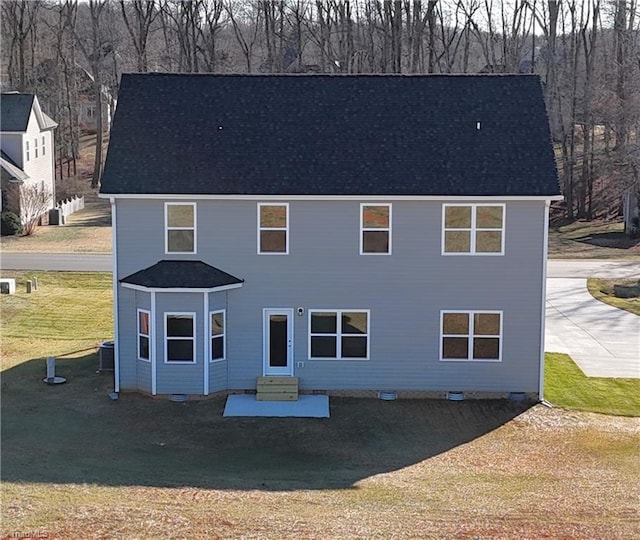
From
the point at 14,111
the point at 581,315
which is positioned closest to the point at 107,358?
the point at 581,315

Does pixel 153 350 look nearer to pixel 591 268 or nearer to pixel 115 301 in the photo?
pixel 115 301

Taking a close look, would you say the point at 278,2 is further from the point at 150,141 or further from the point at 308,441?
the point at 308,441

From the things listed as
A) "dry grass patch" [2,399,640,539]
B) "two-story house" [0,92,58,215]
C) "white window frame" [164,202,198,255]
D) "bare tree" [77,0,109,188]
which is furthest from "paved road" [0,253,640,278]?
"bare tree" [77,0,109,188]

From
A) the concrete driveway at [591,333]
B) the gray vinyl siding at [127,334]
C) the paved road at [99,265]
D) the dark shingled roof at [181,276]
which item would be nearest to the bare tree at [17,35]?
the paved road at [99,265]

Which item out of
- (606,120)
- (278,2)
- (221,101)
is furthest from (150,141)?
(278,2)

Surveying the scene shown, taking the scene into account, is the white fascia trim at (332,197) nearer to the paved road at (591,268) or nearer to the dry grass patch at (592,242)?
the paved road at (591,268)
